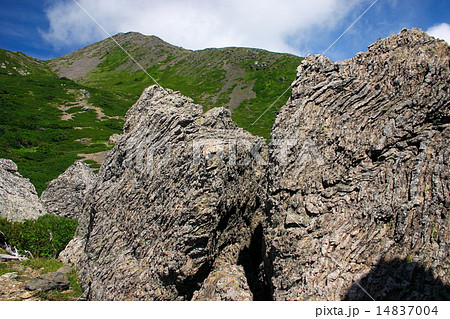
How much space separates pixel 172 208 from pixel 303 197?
5.33 metres

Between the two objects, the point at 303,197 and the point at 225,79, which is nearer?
the point at 303,197

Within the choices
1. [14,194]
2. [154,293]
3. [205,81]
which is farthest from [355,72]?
[205,81]

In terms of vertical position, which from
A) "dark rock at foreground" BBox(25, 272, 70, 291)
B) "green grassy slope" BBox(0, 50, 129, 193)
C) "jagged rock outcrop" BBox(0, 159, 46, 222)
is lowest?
"dark rock at foreground" BBox(25, 272, 70, 291)

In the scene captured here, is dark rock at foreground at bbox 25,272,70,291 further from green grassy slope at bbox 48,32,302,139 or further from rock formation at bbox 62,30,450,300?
green grassy slope at bbox 48,32,302,139

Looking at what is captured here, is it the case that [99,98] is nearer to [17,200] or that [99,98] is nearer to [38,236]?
[17,200]

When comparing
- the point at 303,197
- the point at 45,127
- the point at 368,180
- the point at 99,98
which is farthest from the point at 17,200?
the point at 99,98

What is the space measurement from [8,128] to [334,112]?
250 feet

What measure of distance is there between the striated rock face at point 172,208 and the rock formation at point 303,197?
2.2 inches

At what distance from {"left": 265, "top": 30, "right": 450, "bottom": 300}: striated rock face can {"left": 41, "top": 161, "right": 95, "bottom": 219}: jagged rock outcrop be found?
69.3 feet

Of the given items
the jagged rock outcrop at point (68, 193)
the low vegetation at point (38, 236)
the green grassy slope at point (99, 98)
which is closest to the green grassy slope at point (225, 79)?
the green grassy slope at point (99, 98)

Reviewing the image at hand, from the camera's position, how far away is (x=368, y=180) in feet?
29.0

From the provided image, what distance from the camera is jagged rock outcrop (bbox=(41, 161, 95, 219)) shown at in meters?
23.9

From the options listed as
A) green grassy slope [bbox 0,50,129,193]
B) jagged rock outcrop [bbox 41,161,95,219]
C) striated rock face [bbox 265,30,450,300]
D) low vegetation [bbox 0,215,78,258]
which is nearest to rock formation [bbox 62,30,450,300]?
striated rock face [bbox 265,30,450,300]

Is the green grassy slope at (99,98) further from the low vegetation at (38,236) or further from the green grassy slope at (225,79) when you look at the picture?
the low vegetation at (38,236)
